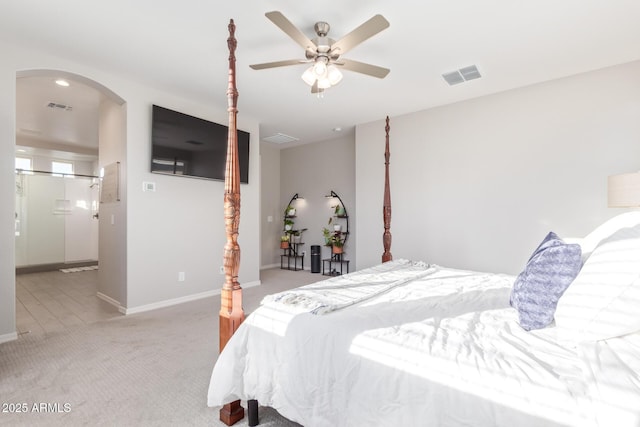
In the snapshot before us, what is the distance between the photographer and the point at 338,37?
2.63 m

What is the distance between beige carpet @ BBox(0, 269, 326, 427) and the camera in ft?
5.57

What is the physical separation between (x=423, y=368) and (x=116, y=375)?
217cm

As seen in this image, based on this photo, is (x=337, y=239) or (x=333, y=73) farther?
(x=337, y=239)

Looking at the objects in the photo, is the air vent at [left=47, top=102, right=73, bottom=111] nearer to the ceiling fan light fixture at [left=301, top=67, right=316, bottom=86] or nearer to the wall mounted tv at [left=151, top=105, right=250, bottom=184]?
the wall mounted tv at [left=151, top=105, right=250, bottom=184]

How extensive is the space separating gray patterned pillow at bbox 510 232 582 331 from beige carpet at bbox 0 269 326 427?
1337mm

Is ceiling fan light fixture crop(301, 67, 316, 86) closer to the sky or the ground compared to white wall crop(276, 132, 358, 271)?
closer to the sky

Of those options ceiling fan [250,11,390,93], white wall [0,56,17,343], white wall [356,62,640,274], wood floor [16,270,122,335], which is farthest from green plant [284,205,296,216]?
white wall [0,56,17,343]

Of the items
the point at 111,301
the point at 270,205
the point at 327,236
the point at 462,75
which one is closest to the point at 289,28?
the point at 462,75

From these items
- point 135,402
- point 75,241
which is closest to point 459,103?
point 135,402

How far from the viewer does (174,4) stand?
7.33 feet

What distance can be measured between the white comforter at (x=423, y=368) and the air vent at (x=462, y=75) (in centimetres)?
255

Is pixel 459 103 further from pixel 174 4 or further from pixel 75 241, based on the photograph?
pixel 75 241

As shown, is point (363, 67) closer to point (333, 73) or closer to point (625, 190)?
point (333, 73)

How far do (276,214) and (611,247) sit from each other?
6.01 meters
